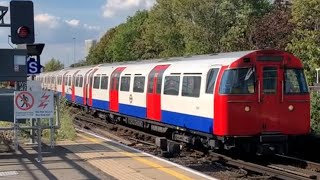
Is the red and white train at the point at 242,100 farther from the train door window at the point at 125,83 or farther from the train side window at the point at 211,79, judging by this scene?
the train door window at the point at 125,83

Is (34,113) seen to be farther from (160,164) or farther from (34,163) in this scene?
(160,164)

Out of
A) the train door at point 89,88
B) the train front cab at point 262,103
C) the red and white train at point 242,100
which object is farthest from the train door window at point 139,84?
the train door at point 89,88

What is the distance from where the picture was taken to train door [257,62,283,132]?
13156mm

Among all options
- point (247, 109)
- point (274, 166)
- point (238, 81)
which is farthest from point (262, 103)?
point (274, 166)

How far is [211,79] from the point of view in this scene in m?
13.6

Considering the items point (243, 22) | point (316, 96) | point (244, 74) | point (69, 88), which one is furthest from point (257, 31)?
point (244, 74)

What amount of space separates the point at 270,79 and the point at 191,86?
2.37 meters

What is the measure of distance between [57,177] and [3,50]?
398 cm

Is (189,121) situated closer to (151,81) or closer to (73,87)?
(151,81)

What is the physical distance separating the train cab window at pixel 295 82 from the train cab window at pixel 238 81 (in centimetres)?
99

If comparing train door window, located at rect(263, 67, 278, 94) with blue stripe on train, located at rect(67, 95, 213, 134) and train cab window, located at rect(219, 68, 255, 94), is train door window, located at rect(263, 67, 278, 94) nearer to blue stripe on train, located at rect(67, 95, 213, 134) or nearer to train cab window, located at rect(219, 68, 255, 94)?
train cab window, located at rect(219, 68, 255, 94)

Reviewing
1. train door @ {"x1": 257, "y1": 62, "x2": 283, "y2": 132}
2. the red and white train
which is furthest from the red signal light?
train door @ {"x1": 257, "y1": 62, "x2": 283, "y2": 132}

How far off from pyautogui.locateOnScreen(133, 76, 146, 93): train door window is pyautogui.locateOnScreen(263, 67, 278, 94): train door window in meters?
6.69

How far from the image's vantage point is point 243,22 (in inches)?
1951
